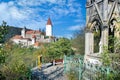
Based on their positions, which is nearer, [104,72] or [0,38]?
[104,72]

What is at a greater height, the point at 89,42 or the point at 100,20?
the point at 100,20

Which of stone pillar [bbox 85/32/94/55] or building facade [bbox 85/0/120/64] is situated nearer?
building facade [bbox 85/0/120/64]

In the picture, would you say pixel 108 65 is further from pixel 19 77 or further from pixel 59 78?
pixel 59 78

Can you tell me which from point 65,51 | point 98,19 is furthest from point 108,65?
point 65,51

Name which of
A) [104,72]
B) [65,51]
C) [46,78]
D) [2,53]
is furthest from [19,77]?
[65,51]

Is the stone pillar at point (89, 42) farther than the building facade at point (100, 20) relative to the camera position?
Yes

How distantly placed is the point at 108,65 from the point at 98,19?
926cm

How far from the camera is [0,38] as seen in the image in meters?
9.00

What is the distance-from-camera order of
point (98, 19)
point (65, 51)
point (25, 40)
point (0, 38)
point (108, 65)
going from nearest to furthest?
point (108, 65)
point (0, 38)
point (98, 19)
point (65, 51)
point (25, 40)

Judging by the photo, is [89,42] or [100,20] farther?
[89,42]

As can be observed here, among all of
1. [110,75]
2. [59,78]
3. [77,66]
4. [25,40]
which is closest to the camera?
[110,75]

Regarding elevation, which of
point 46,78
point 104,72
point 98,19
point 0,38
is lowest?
point 46,78

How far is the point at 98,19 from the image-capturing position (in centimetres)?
1692

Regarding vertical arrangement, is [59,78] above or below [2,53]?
below
